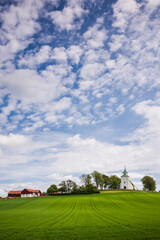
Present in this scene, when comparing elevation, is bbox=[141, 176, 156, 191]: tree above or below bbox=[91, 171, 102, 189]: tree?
below

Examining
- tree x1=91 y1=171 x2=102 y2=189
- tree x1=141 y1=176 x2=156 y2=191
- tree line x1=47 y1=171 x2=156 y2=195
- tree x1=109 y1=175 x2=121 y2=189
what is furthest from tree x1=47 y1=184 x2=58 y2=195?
tree x1=141 y1=176 x2=156 y2=191

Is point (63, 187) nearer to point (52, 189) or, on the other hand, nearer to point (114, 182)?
point (52, 189)

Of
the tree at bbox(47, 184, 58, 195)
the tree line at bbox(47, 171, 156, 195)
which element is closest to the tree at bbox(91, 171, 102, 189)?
the tree line at bbox(47, 171, 156, 195)

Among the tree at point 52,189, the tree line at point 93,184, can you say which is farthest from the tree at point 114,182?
the tree at point 52,189

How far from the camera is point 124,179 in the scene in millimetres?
115438

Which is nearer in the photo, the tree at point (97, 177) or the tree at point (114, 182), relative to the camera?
the tree at point (97, 177)

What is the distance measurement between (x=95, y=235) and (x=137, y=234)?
347 cm

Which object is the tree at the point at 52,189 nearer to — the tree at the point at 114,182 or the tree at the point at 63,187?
the tree at the point at 63,187

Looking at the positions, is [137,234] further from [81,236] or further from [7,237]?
[7,237]

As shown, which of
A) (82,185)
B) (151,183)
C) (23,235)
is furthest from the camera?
(151,183)

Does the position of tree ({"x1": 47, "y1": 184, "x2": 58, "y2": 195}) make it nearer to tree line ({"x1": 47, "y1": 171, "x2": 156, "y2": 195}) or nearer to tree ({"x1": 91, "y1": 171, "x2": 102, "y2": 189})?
tree line ({"x1": 47, "y1": 171, "x2": 156, "y2": 195})

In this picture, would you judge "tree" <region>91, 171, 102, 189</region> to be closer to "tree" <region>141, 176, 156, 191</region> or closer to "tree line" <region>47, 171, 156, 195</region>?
"tree line" <region>47, 171, 156, 195</region>

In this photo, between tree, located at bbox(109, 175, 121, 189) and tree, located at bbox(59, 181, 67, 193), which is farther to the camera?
tree, located at bbox(109, 175, 121, 189)

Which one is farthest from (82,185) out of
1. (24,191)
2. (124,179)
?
(24,191)
